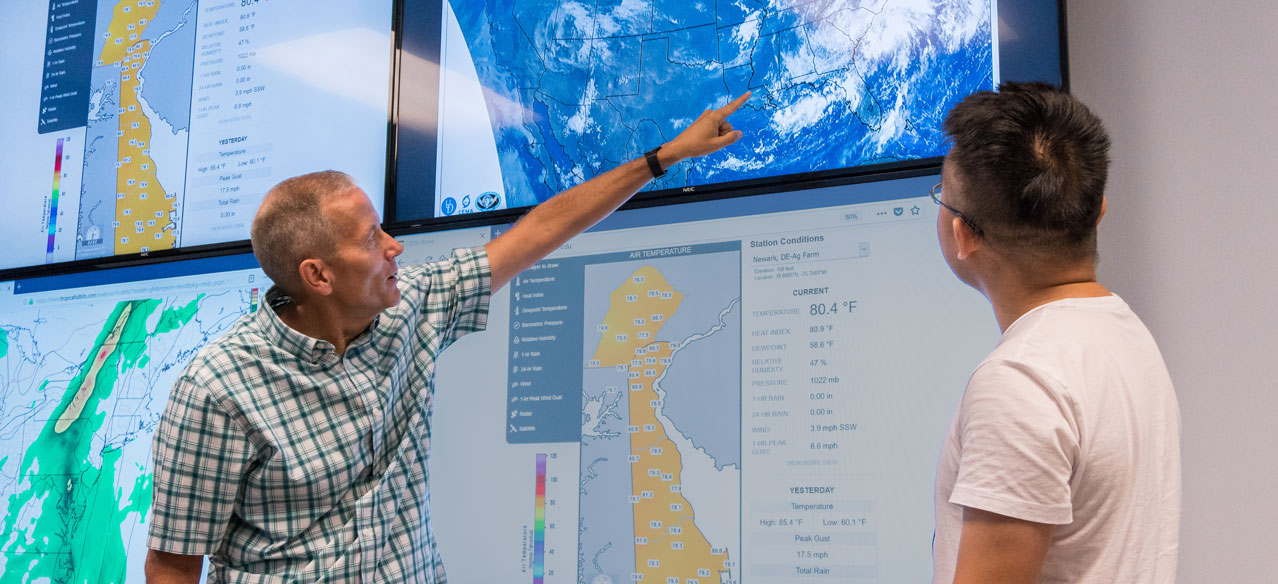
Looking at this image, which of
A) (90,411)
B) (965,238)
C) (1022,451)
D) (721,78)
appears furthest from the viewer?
(90,411)

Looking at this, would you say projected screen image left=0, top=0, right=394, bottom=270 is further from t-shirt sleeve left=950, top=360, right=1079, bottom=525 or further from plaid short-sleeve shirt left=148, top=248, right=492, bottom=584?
t-shirt sleeve left=950, top=360, right=1079, bottom=525

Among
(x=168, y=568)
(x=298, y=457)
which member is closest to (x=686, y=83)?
(x=298, y=457)

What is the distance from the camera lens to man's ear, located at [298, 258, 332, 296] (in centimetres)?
165

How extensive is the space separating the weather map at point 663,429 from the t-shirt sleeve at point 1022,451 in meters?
1.21

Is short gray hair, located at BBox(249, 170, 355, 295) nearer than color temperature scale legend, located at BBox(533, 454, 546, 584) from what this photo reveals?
Yes

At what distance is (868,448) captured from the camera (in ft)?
6.42

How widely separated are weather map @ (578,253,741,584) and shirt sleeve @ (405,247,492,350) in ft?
1.71

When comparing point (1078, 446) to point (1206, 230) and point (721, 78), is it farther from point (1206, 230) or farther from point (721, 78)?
point (721, 78)

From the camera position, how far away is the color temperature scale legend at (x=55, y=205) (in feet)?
10.0

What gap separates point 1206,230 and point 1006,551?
4.02ft

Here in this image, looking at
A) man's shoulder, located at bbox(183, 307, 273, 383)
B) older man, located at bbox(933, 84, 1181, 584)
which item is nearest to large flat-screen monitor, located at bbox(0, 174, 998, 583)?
man's shoulder, located at bbox(183, 307, 273, 383)

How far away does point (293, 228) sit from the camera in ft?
5.42

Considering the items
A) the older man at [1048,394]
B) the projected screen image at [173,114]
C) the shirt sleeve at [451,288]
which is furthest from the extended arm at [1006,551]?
the projected screen image at [173,114]

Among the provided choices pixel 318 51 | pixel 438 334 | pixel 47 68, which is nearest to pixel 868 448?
pixel 438 334
